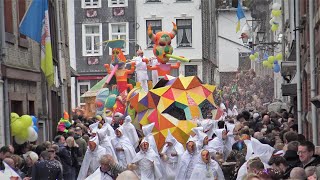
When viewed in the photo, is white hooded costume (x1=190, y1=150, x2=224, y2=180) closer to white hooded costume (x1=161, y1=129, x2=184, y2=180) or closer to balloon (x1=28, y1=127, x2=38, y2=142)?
white hooded costume (x1=161, y1=129, x2=184, y2=180)

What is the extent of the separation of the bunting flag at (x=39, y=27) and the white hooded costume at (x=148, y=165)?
2746 millimetres

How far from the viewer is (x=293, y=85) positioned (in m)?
28.6

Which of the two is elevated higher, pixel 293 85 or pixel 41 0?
pixel 41 0

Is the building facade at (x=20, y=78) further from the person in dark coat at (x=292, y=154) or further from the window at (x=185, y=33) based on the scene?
the window at (x=185, y=33)

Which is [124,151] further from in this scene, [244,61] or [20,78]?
[244,61]

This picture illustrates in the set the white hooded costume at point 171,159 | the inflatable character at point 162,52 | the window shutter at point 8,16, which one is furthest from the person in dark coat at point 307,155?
the inflatable character at point 162,52

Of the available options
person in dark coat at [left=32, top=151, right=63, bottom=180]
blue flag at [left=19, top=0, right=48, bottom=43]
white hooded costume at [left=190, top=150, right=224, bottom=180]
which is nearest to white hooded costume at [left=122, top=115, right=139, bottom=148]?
blue flag at [left=19, top=0, right=48, bottom=43]

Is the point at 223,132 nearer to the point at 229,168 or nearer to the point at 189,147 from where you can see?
the point at 189,147

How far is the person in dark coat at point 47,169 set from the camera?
1831 cm

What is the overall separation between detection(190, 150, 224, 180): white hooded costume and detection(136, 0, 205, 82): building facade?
41.6 m

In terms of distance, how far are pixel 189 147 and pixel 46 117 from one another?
860 centimetres

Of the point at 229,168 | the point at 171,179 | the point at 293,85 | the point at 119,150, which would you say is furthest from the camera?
the point at 293,85

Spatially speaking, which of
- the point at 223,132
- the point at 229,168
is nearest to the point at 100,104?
the point at 223,132

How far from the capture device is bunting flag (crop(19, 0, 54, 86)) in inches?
896
